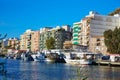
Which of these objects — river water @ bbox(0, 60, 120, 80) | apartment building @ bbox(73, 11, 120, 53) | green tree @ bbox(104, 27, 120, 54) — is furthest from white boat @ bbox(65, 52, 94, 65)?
river water @ bbox(0, 60, 120, 80)

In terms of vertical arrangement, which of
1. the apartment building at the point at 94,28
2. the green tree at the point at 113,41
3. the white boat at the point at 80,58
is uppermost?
the apartment building at the point at 94,28

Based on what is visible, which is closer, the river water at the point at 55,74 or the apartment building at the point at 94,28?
the river water at the point at 55,74

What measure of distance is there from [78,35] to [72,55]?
90.3 feet

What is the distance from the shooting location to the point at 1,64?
962cm

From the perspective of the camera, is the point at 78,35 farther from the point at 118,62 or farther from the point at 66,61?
the point at 118,62

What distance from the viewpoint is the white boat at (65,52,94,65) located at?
392 ft

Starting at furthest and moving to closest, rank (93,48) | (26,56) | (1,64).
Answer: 1. (26,56)
2. (93,48)
3. (1,64)

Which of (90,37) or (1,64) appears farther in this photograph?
(90,37)

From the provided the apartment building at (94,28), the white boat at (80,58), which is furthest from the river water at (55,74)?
the apartment building at (94,28)

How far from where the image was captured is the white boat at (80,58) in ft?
392

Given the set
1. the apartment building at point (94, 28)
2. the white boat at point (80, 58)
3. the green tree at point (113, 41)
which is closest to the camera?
the white boat at point (80, 58)

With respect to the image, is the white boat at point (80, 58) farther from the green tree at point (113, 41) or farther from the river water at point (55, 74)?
the river water at point (55, 74)

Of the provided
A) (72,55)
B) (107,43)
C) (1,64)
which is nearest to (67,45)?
(72,55)

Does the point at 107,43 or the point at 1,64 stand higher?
the point at 107,43
